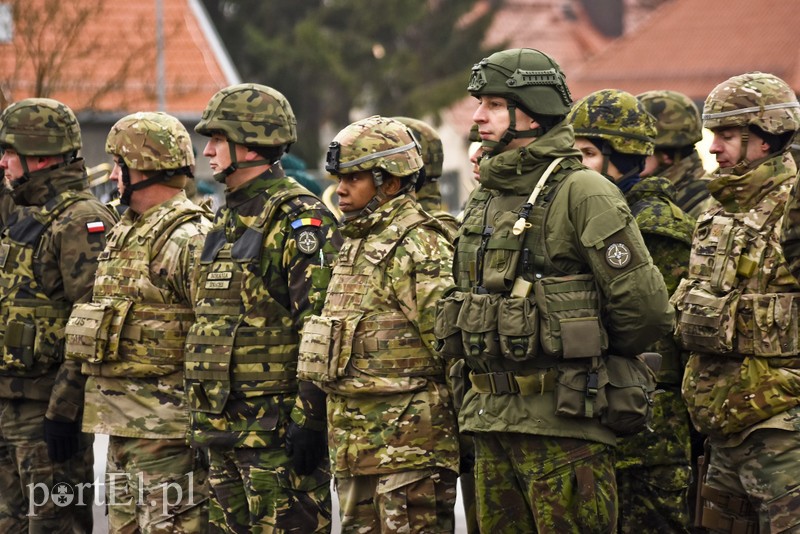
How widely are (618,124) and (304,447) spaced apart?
2.43m

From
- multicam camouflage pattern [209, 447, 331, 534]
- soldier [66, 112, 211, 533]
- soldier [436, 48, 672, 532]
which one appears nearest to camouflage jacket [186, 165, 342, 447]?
multicam camouflage pattern [209, 447, 331, 534]

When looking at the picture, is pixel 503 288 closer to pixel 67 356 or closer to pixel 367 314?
pixel 367 314

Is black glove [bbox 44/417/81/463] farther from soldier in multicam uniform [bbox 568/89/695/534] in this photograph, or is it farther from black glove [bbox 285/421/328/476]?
soldier in multicam uniform [bbox 568/89/695/534]

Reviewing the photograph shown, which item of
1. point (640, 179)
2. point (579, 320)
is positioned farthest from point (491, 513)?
point (640, 179)

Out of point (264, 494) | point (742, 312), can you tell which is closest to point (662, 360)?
point (742, 312)

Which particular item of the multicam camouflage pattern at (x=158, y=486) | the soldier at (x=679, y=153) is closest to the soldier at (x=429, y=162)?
the soldier at (x=679, y=153)

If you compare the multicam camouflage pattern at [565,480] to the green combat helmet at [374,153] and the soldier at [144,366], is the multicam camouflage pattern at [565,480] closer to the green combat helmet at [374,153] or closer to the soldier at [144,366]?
the green combat helmet at [374,153]

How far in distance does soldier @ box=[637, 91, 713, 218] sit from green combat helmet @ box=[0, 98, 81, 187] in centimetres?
362

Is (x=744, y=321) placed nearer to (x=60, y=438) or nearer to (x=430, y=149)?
(x=430, y=149)

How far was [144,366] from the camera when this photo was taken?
308 inches

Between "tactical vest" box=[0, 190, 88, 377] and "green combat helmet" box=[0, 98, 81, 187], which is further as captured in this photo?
"green combat helmet" box=[0, 98, 81, 187]

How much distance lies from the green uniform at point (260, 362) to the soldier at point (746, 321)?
1.87 m

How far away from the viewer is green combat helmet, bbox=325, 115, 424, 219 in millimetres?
6875

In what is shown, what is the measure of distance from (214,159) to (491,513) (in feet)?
8.24
